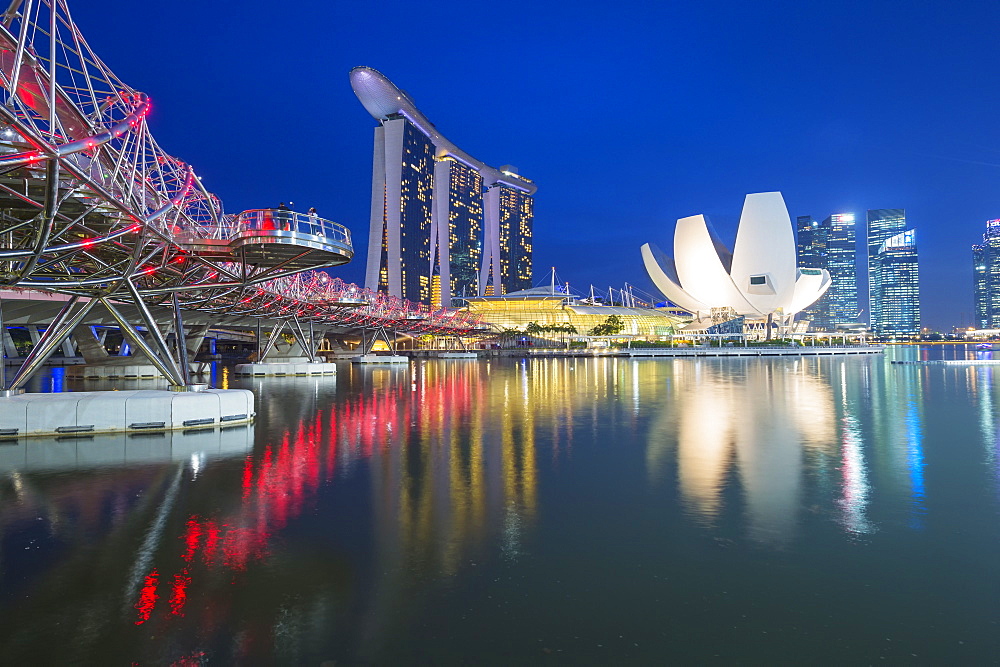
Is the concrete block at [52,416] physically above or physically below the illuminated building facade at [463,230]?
below

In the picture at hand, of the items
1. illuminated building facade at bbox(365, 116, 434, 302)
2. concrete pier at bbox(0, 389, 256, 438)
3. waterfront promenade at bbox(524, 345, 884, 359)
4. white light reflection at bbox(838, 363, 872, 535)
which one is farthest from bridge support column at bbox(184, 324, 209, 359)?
illuminated building facade at bbox(365, 116, 434, 302)

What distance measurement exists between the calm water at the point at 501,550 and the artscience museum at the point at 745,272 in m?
86.6

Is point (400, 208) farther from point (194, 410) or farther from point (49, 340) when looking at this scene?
point (194, 410)

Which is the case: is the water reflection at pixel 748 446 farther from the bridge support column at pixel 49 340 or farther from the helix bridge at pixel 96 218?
the bridge support column at pixel 49 340

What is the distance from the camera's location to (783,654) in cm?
392

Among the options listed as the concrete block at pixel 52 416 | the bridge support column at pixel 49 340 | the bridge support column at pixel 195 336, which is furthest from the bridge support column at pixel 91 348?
the concrete block at pixel 52 416

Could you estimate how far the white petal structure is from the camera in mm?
91750

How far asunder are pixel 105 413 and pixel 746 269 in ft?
312

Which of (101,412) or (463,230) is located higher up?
(463,230)

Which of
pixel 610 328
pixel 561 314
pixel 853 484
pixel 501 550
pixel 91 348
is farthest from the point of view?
pixel 561 314

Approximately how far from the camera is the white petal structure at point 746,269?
91750 millimetres

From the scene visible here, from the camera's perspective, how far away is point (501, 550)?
19.1 ft

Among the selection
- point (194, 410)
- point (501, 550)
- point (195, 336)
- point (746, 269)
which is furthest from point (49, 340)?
point (746, 269)

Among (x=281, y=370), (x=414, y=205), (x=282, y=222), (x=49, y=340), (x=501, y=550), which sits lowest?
(x=501, y=550)
